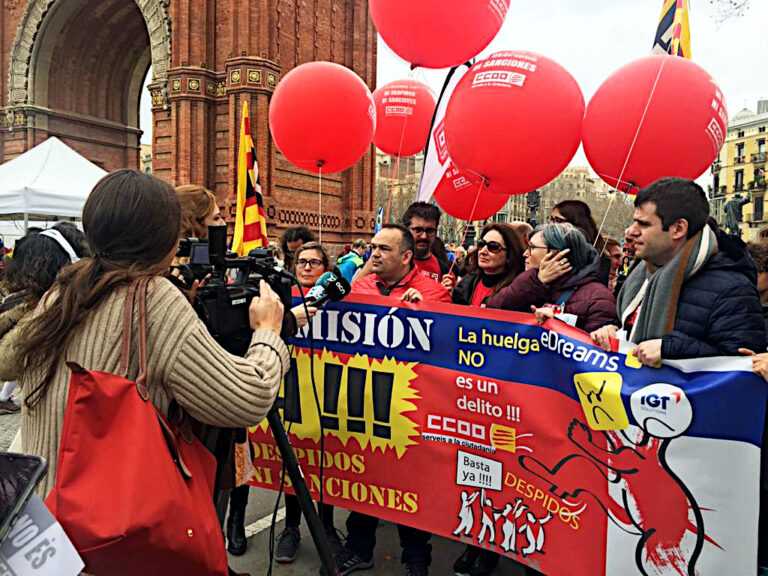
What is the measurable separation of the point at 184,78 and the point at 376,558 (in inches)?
543

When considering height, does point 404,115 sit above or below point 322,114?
above

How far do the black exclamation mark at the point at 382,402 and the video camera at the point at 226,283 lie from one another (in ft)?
3.70

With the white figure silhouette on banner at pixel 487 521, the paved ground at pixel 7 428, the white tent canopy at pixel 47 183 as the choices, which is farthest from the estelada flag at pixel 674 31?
the white tent canopy at pixel 47 183

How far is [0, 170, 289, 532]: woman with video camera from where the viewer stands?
141 centimetres

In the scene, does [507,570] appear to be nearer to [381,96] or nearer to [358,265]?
[358,265]

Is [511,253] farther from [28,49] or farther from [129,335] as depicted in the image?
[28,49]

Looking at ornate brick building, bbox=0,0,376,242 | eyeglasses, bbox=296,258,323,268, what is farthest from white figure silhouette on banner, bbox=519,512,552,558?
ornate brick building, bbox=0,0,376,242

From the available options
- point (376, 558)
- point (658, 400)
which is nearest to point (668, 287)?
point (658, 400)

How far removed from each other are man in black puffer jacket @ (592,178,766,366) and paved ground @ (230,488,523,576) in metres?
1.67

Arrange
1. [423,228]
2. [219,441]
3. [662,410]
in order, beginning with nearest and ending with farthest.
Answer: [219,441] < [662,410] < [423,228]

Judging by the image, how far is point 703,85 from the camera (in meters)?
3.61

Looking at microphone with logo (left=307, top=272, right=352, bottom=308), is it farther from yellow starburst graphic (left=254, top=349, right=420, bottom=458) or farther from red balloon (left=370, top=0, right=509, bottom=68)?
red balloon (left=370, top=0, right=509, bottom=68)

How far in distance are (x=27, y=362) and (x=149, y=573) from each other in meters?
0.62

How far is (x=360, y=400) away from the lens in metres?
2.96
